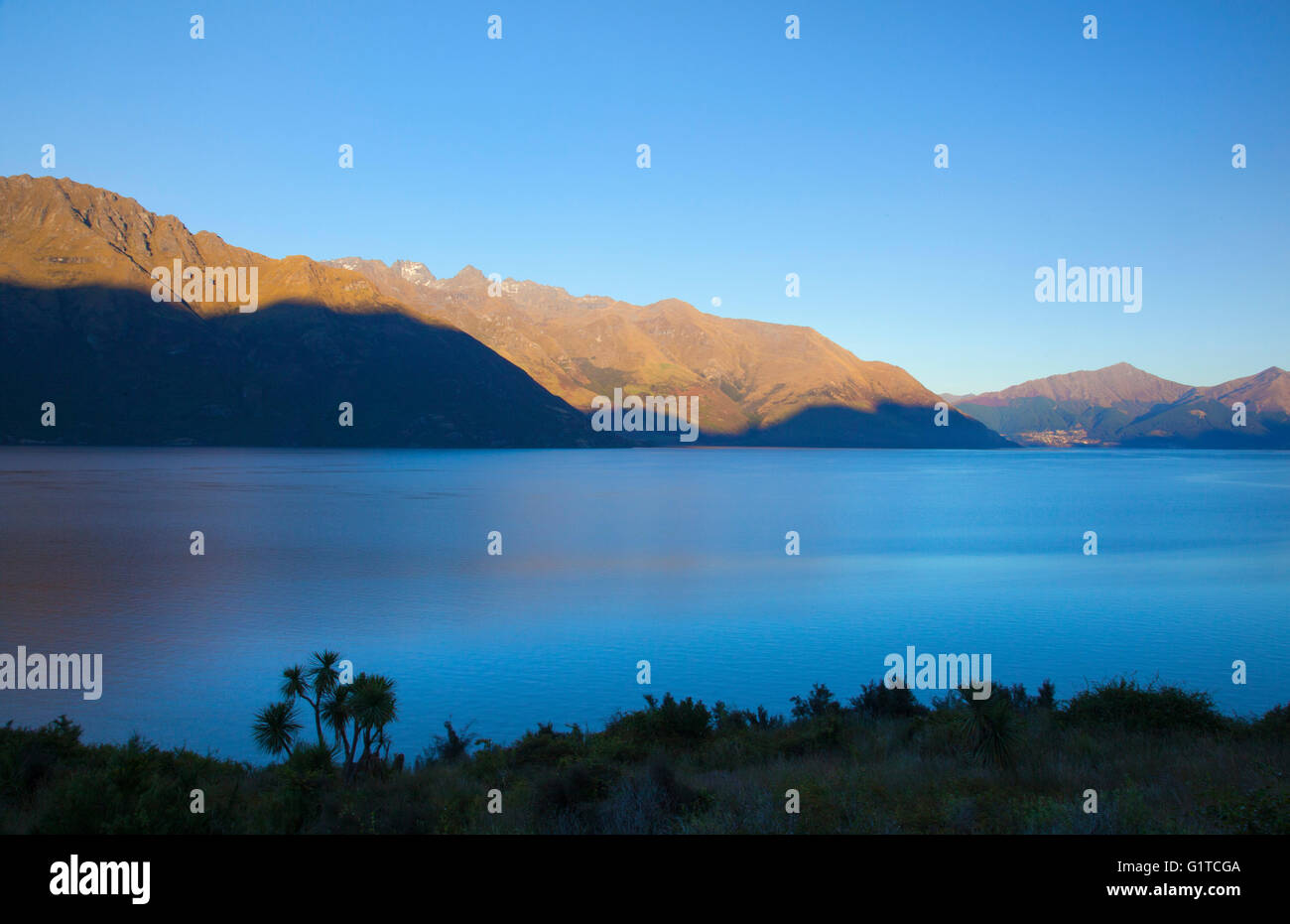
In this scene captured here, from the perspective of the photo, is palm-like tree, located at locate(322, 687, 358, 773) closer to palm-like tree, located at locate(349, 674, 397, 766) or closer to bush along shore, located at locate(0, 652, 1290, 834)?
bush along shore, located at locate(0, 652, 1290, 834)

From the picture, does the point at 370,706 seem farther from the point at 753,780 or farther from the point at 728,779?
the point at 753,780

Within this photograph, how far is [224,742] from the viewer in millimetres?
17062

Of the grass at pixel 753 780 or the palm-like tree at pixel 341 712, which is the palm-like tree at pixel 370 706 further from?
the grass at pixel 753 780

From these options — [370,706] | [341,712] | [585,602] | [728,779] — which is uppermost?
[370,706]

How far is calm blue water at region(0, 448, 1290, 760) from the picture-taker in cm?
2097

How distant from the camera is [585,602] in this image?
3225 cm

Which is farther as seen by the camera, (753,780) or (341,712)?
(341,712)

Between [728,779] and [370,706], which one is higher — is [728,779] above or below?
below

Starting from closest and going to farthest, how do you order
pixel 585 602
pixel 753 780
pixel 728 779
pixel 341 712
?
1. pixel 753 780
2. pixel 728 779
3. pixel 341 712
4. pixel 585 602

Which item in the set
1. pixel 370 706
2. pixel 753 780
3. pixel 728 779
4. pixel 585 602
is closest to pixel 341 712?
pixel 370 706

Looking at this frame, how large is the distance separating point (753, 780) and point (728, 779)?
0.47 m
